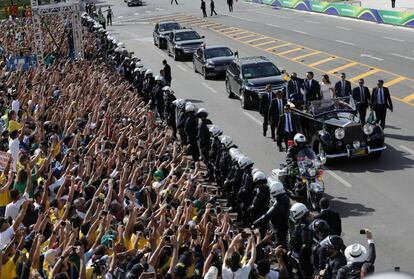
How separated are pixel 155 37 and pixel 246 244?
3511 centimetres

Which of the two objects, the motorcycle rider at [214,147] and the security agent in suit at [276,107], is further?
the security agent in suit at [276,107]

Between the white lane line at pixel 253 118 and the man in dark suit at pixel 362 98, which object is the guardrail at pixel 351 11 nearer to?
the white lane line at pixel 253 118

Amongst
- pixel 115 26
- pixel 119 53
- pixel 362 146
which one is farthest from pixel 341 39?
pixel 362 146

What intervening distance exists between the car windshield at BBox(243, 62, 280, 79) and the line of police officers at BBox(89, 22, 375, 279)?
206 inches

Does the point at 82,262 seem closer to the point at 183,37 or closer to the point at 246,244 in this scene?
the point at 246,244

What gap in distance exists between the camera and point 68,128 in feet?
52.1

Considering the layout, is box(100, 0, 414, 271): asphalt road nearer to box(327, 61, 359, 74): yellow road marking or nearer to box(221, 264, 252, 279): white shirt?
box(327, 61, 359, 74): yellow road marking

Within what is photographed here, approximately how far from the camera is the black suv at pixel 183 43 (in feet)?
125

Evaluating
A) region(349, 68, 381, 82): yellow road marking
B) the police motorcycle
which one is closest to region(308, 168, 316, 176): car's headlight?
the police motorcycle

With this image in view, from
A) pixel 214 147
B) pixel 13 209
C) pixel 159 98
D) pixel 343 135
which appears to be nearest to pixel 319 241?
pixel 13 209

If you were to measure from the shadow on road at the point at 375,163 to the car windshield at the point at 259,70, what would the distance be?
760 centimetres

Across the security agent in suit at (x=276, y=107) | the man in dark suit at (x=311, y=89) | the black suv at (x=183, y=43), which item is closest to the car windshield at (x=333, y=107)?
the security agent in suit at (x=276, y=107)

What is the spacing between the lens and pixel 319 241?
11.5 meters

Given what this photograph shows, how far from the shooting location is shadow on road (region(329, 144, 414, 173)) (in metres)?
18.9
